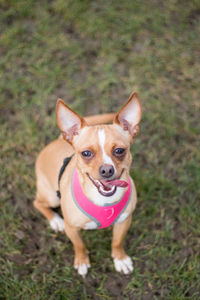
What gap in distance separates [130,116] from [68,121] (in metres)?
0.57

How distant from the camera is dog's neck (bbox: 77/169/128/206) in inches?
111

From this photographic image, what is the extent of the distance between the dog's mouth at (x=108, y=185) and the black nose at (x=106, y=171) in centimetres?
14

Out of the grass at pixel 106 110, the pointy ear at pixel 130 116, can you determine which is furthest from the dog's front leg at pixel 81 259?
the pointy ear at pixel 130 116

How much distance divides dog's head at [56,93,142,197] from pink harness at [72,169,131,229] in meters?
0.19

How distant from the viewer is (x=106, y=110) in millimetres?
4930

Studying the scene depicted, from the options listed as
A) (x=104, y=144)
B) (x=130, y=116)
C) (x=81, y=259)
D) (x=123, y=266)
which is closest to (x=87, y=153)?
(x=104, y=144)

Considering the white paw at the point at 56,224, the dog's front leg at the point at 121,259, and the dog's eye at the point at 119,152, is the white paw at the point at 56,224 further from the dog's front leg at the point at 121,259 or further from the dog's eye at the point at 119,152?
the dog's eye at the point at 119,152

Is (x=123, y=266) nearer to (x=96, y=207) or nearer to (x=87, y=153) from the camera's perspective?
(x=96, y=207)

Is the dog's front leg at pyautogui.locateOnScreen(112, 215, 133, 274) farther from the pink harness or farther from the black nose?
the black nose

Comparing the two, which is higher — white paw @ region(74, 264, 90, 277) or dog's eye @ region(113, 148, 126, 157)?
dog's eye @ region(113, 148, 126, 157)

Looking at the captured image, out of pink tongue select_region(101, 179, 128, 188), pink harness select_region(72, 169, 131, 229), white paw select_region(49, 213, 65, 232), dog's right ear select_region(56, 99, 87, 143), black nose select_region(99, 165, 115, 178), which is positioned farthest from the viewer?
white paw select_region(49, 213, 65, 232)

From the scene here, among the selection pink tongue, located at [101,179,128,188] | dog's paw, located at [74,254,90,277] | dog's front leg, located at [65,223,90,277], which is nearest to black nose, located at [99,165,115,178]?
pink tongue, located at [101,179,128,188]

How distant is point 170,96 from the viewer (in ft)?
16.5

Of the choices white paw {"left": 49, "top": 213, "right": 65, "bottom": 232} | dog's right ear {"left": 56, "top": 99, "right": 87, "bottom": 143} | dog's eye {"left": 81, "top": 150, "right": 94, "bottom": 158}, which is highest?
dog's right ear {"left": 56, "top": 99, "right": 87, "bottom": 143}
